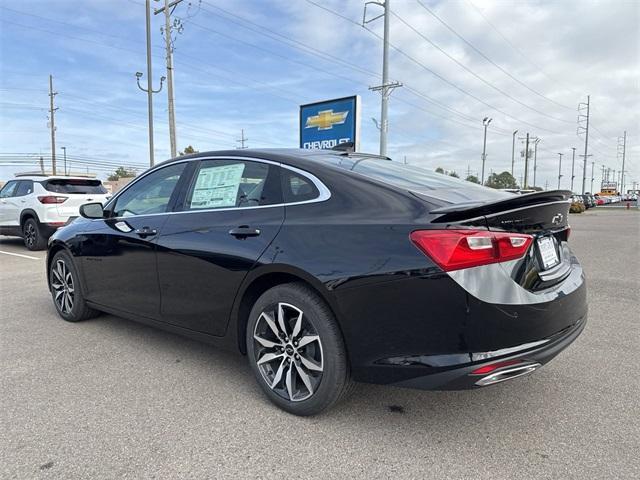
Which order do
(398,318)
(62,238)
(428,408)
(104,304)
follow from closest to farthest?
(398,318) < (428,408) < (104,304) < (62,238)

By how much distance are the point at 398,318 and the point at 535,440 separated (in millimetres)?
1003

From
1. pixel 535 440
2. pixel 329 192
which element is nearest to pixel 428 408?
pixel 535 440

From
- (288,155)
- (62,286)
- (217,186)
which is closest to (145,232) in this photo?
(217,186)

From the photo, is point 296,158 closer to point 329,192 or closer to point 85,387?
point 329,192

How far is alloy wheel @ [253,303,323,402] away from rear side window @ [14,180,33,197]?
9.35 m

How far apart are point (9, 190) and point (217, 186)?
9893 millimetres

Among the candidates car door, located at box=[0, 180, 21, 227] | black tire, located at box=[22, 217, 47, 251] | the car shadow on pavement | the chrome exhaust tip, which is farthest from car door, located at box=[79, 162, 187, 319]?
car door, located at box=[0, 180, 21, 227]

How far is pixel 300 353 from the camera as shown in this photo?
268 cm

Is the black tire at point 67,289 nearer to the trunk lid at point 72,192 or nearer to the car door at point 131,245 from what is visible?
the car door at point 131,245

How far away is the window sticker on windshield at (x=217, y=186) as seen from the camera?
3.20m

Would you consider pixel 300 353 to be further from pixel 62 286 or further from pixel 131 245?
pixel 62 286

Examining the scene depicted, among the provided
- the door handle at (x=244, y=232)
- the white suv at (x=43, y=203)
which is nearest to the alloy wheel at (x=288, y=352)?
the door handle at (x=244, y=232)

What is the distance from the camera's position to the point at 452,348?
222 centimetres

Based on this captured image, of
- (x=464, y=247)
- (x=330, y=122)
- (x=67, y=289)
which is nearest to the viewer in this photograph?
(x=464, y=247)
